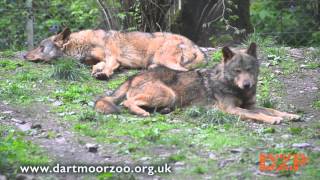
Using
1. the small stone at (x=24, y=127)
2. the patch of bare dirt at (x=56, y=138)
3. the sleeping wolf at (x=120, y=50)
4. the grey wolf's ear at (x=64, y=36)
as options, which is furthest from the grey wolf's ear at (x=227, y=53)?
the grey wolf's ear at (x=64, y=36)

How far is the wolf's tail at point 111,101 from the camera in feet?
27.5

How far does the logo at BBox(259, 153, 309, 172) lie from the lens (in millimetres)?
5858

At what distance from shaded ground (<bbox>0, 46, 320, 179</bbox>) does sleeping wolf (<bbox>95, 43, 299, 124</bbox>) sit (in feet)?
0.90

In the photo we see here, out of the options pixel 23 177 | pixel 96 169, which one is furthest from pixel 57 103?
pixel 23 177

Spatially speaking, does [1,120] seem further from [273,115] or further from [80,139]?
[273,115]

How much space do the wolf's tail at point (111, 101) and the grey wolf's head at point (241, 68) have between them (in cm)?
139

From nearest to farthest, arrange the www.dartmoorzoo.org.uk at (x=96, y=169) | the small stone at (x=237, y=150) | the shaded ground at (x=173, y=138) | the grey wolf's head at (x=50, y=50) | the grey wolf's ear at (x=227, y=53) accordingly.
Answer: the www.dartmoorzoo.org.uk at (x=96, y=169) < the shaded ground at (x=173, y=138) < the small stone at (x=237, y=150) < the grey wolf's ear at (x=227, y=53) < the grey wolf's head at (x=50, y=50)

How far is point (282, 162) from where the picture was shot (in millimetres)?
5969

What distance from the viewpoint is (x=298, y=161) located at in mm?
5988

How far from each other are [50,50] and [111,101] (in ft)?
12.7

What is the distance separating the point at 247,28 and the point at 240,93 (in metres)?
5.39

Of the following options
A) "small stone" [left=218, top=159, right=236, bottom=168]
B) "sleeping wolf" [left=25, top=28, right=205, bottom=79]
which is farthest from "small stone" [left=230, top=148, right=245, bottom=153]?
"sleeping wolf" [left=25, top=28, right=205, bottom=79]

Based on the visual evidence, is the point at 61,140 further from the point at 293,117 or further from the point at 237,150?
the point at 293,117

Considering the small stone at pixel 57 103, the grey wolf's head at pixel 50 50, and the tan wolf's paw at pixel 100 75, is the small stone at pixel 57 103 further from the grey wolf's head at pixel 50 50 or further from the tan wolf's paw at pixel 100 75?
the grey wolf's head at pixel 50 50
